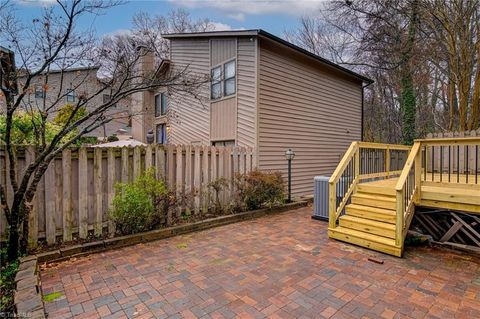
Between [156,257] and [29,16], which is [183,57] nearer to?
[29,16]

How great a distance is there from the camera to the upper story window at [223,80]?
904 centimetres

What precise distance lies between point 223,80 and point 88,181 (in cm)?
596

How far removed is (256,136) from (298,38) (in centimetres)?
1383

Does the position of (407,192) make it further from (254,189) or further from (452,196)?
(254,189)

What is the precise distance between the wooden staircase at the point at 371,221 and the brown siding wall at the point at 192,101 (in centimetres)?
618

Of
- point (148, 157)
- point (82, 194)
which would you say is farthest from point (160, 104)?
point (82, 194)

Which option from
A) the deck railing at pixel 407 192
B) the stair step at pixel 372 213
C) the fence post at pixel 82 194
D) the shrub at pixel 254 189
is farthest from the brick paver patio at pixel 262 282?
the shrub at pixel 254 189

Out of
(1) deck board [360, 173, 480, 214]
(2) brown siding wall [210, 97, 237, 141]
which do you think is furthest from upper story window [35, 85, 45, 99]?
(1) deck board [360, 173, 480, 214]

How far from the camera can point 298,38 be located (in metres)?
19.0

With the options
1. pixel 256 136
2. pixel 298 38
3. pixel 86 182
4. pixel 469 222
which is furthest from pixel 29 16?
pixel 298 38

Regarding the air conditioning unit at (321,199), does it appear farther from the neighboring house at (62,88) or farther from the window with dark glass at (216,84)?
the window with dark glass at (216,84)

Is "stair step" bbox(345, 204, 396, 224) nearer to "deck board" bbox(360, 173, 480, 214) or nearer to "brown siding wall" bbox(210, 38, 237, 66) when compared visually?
"deck board" bbox(360, 173, 480, 214)

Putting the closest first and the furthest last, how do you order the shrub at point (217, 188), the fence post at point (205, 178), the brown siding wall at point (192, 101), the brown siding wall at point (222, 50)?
the fence post at point (205, 178) → the shrub at point (217, 188) → the brown siding wall at point (222, 50) → the brown siding wall at point (192, 101)

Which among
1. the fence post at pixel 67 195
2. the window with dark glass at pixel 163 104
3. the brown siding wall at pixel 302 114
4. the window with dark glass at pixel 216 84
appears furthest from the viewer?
the window with dark glass at pixel 163 104
